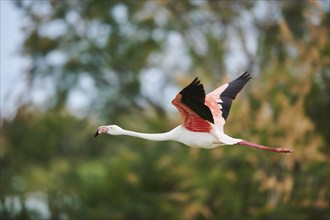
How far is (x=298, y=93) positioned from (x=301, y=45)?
189cm

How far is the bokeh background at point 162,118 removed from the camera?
1925 cm

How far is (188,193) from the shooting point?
63.8 ft

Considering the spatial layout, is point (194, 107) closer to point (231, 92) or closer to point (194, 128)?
point (194, 128)

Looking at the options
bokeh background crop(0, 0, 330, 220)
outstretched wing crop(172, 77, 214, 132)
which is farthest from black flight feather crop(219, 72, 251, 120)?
bokeh background crop(0, 0, 330, 220)

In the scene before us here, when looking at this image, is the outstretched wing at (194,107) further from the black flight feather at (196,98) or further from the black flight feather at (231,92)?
the black flight feather at (231,92)

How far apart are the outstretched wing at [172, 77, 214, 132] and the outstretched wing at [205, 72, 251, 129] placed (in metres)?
0.58

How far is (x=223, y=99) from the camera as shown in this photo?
795 cm

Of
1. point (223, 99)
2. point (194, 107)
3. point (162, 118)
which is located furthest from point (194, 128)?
point (162, 118)

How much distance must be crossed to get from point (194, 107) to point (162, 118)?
14559mm

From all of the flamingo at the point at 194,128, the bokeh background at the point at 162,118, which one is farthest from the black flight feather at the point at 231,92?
the bokeh background at the point at 162,118

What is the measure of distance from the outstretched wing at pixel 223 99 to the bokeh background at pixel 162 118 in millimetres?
10468

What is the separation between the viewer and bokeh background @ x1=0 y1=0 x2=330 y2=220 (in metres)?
19.2

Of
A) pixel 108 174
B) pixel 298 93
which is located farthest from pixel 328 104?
pixel 108 174

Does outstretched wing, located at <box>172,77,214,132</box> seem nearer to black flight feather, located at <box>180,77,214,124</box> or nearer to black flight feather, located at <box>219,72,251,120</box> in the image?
black flight feather, located at <box>180,77,214,124</box>
